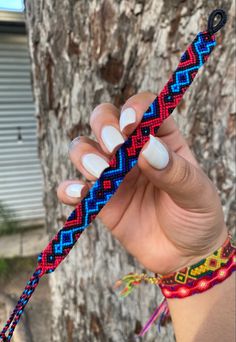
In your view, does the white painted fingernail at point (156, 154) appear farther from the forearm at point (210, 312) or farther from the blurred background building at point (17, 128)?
the blurred background building at point (17, 128)

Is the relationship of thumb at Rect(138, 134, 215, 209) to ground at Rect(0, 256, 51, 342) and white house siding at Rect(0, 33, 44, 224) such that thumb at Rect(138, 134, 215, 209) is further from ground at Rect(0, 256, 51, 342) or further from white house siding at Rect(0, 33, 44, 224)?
white house siding at Rect(0, 33, 44, 224)

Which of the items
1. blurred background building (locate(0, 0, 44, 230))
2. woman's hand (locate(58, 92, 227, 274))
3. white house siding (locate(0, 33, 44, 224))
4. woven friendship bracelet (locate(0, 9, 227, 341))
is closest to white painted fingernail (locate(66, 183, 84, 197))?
woman's hand (locate(58, 92, 227, 274))

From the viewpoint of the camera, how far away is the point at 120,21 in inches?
49.8

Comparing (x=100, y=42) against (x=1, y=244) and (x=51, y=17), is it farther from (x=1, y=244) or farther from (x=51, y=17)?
(x=1, y=244)

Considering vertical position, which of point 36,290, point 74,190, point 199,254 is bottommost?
point 36,290

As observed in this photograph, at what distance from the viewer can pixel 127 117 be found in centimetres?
79

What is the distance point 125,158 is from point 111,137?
0.09 metres

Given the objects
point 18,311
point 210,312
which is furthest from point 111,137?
point 210,312

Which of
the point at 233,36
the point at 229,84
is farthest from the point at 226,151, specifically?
the point at 233,36

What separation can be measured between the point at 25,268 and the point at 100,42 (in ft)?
11.5

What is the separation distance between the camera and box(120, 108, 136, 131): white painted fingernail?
0.78m

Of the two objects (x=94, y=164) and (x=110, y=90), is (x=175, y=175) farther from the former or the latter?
(x=110, y=90)

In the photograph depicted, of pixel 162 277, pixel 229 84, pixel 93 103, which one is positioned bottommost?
pixel 162 277

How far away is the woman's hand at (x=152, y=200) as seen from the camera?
31.6 inches
